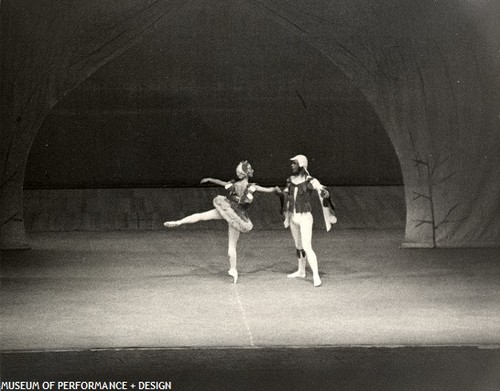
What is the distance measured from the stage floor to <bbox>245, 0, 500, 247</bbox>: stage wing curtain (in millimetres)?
757

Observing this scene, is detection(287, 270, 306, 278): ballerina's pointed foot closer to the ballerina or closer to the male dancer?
the male dancer

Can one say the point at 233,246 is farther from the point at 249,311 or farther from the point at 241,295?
the point at 249,311

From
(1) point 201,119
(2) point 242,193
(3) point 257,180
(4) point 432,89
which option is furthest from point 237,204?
(1) point 201,119

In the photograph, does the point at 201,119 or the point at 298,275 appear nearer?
the point at 298,275

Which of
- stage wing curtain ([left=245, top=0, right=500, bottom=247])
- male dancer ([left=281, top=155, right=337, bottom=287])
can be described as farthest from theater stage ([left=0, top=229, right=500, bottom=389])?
stage wing curtain ([left=245, top=0, right=500, bottom=247])

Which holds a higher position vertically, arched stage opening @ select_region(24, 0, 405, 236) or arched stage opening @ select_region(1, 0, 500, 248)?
arched stage opening @ select_region(24, 0, 405, 236)

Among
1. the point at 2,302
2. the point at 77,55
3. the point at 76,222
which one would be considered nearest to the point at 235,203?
the point at 2,302

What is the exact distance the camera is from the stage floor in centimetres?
1026

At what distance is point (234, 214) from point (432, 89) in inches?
202

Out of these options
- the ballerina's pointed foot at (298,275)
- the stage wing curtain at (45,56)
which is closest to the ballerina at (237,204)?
the ballerina's pointed foot at (298,275)

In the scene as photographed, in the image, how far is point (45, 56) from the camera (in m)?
16.9

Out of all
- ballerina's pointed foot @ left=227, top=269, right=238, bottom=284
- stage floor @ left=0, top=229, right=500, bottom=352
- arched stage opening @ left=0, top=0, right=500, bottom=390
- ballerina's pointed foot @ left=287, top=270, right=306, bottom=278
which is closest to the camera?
arched stage opening @ left=0, top=0, right=500, bottom=390

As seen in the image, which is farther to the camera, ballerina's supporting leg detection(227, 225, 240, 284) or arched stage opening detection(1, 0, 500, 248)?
arched stage opening detection(1, 0, 500, 248)

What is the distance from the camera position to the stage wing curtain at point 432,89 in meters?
16.6
